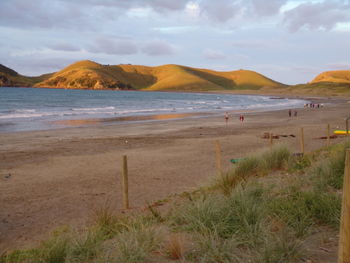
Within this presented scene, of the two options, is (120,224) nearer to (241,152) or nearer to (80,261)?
(80,261)

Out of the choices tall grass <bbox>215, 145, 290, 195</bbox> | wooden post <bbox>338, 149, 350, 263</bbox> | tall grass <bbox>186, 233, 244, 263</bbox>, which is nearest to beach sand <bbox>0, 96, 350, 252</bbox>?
tall grass <bbox>215, 145, 290, 195</bbox>

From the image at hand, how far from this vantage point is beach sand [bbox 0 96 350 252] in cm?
728

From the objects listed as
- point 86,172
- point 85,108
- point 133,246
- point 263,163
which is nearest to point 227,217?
point 133,246

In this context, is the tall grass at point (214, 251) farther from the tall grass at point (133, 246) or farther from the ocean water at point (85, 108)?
the ocean water at point (85, 108)

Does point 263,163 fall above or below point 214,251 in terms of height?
below

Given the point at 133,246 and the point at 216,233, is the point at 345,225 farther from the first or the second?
the point at 133,246

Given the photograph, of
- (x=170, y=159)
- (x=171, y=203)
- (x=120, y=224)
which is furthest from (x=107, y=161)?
(x=120, y=224)

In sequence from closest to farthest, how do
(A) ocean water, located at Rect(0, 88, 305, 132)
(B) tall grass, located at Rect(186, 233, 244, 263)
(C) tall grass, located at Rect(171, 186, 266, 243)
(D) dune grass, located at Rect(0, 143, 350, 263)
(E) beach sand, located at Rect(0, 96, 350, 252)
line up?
(B) tall grass, located at Rect(186, 233, 244, 263)
(D) dune grass, located at Rect(0, 143, 350, 263)
(C) tall grass, located at Rect(171, 186, 266, 243)
(E) beach sand, located at Rect(0, 96, 350, 252)
(A) ocean water, located at Rect(0, 88, 305, 132)

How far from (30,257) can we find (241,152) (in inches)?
423

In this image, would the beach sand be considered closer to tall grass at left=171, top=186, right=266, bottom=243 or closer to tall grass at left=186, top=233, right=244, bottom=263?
tall grass at left=171, top=186, right=266, bottom=243

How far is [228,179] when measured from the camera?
7250 mm

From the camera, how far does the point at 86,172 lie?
36.9 feet

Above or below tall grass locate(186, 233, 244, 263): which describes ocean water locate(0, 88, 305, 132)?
below

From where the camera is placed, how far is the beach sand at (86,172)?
7.28 metres
